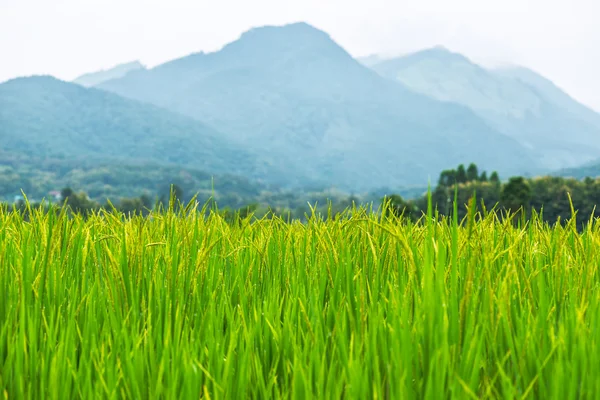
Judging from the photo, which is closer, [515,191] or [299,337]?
[299,337]

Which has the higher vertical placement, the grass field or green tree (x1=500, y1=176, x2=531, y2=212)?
the grass field

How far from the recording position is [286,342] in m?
1.64

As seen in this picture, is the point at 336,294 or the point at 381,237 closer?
the point at 336,294

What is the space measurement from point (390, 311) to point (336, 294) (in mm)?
404

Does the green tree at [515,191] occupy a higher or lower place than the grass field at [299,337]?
lower

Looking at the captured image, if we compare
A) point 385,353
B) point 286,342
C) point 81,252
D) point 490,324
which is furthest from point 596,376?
point 81,252

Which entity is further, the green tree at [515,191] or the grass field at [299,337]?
the green tree at [515,191]

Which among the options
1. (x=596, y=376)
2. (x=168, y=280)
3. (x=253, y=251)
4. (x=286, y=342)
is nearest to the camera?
(x=596, y=376)

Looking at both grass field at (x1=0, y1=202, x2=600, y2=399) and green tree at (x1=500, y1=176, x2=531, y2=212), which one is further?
green tree at (x1=500, y1=176, x2=531, y2=212)

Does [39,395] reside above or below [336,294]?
below

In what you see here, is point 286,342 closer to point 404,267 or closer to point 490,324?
point 490,324

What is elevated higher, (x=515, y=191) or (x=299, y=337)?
(x=299, y=337)

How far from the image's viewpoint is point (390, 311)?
5.59ft

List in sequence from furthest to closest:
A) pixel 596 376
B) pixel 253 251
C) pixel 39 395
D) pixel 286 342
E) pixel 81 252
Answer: pixel 253 251 < pixel 81 252 < pixel 286 342 < pixel 39 395 < pixel 596 376
